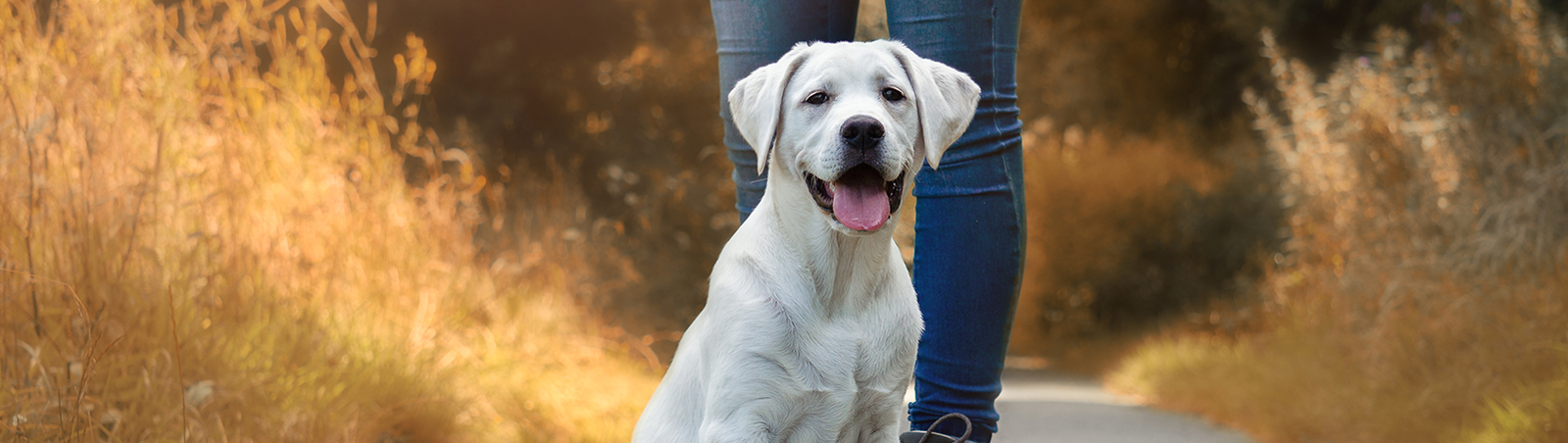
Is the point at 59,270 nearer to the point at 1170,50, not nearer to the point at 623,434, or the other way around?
the point at 623,434

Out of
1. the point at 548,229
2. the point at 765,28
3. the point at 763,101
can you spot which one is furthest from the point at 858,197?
the point at 548,229

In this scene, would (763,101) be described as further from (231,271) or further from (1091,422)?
(1091,422)

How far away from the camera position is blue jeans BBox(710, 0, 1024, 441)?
2016 millimetres

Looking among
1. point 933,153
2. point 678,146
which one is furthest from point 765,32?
point 678,146

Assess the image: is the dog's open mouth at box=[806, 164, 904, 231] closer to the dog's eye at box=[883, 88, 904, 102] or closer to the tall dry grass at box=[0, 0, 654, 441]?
the dog's eye at box=[883, 88, 904, 102]

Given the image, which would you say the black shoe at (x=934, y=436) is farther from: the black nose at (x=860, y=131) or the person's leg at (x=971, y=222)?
the black nose at (x=860, y=131)

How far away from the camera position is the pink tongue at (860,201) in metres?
1.65

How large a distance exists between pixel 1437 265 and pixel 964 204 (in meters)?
2.78

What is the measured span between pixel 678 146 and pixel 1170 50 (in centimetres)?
492

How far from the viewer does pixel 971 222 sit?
2023mm

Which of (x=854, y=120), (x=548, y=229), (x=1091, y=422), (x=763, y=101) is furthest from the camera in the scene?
(x=548, y=229)

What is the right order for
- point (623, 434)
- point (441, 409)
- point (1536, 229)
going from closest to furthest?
point (441, 409) → point (623, 434) → point (1536, 229)

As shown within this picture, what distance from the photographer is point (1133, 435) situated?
161 inches

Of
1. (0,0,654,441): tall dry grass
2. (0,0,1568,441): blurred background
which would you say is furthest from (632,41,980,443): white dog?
(0,0,654,441): tall dry grass
